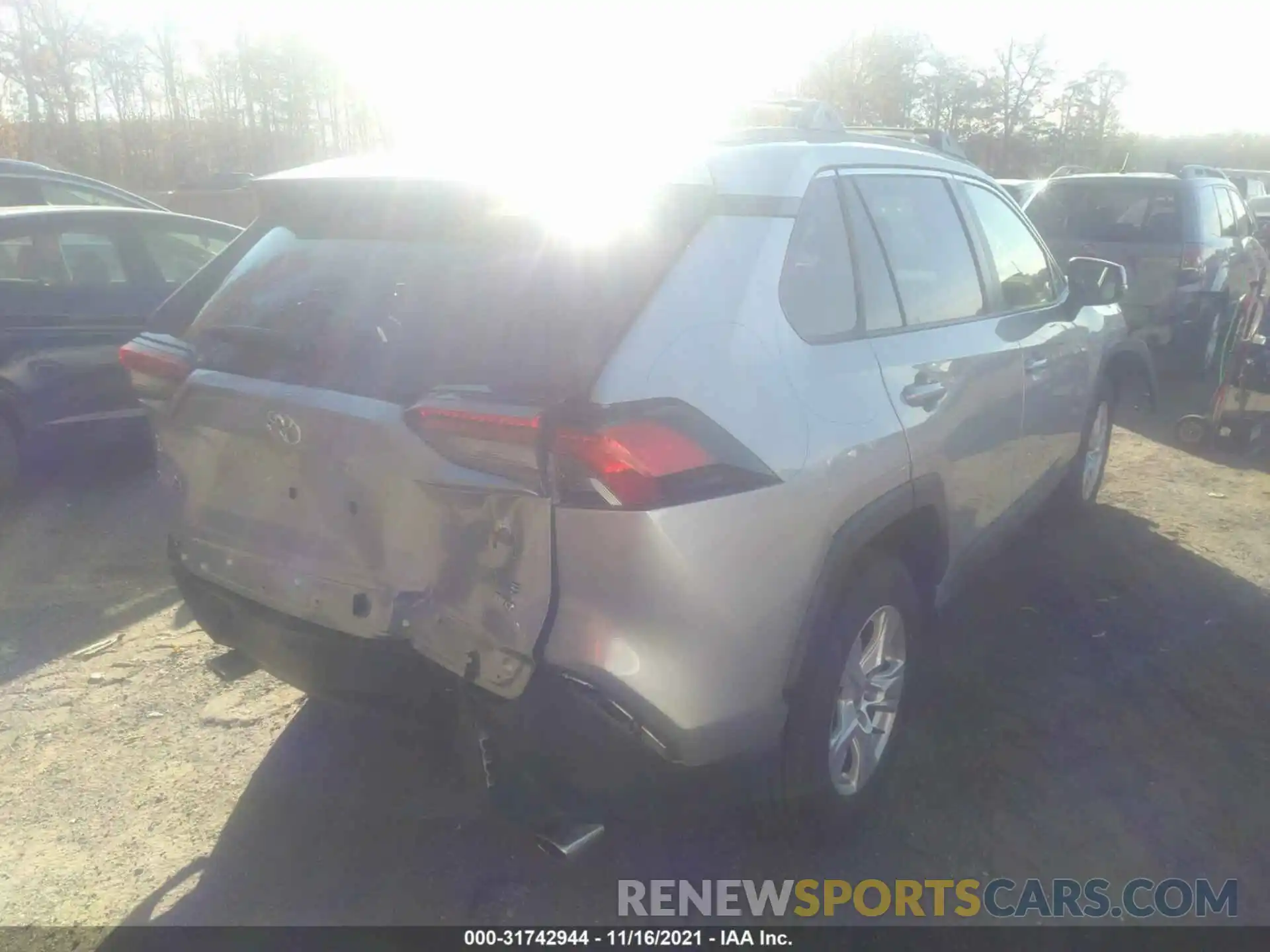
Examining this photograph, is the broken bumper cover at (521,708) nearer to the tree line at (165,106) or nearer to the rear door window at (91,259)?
the rear door window at (91,259)

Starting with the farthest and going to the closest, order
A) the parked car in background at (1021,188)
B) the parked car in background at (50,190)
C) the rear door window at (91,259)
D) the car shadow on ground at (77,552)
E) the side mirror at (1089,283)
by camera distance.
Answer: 1. the parked car in background at (1021,188)
2. the parked car in background at (50,190)
3. the rear door window at (91,259)
4. the side mirror at (1089,283)
5. the car shadow on ground at (77,552)

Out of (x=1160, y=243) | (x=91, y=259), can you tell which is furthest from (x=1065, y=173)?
(x=91, y=259)

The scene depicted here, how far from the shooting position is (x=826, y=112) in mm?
3695

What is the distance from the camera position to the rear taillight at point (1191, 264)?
329 inches

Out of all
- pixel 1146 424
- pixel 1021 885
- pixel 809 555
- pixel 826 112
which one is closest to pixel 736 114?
pixel 826 112

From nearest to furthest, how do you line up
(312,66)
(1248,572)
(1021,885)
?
(1021,885)
(1248,572)
(312,66)

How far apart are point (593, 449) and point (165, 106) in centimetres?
3100

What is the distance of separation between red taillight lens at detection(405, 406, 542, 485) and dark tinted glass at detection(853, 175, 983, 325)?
1521 mm

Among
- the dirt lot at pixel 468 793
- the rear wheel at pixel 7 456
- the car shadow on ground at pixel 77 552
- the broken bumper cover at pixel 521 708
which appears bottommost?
the car shadow on ground at pixel 77 552

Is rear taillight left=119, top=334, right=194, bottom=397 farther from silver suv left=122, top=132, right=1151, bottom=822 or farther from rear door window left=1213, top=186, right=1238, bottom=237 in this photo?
rear door window left=1213, top=186, right=1238, bottom=237

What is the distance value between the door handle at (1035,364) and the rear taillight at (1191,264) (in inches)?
207

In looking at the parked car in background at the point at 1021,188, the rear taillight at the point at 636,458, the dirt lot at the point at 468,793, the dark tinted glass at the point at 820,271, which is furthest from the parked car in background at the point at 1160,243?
the rear taillight at the point at 636,458

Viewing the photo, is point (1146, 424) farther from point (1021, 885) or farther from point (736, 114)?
point (1021, 885)

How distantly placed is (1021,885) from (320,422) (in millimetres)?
2157
